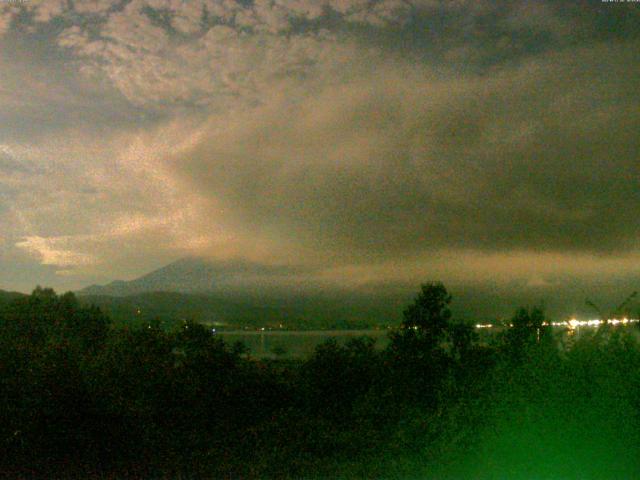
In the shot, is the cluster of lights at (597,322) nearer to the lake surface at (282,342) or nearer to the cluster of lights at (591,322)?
the cluster of lights at (591,322)

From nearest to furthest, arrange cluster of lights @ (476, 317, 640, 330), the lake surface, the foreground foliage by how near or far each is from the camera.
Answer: the foreground foliage → cluster of lights @ (476, 317, 640, 330) → the lake surface

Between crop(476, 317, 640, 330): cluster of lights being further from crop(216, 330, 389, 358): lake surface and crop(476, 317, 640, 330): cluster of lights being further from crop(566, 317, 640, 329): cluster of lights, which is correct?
crop(216, 330, 389, 358): lake surface

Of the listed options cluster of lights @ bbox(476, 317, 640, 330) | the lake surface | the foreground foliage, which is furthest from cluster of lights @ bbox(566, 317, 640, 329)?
the lake surface

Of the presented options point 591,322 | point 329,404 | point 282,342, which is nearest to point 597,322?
point 591,322

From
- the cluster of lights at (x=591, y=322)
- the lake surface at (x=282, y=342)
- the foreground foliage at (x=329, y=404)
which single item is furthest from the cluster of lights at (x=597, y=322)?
the lake surface at (x=282, y=342)

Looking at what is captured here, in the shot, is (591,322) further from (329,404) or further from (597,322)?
(329,404)

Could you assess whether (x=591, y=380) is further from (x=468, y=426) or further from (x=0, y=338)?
(x=0, y=338)

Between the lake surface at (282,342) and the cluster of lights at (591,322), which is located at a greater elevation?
the cluster of lights at (591,322)

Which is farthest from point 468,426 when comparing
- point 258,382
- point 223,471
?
point 258,382
